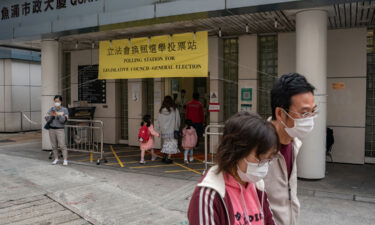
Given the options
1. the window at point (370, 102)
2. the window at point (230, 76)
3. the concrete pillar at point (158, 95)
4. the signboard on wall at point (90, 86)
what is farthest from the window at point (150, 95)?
the window at point (370, 102)

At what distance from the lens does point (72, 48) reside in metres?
13.1

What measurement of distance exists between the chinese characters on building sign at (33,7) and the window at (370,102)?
7359 mm

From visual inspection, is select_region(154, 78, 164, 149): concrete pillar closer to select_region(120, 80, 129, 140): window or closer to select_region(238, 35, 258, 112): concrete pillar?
select_region(120, 80, 129, 140): window

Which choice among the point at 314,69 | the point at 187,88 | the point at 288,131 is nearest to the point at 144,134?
the point at 187,88

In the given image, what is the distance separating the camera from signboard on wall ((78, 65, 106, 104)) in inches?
509

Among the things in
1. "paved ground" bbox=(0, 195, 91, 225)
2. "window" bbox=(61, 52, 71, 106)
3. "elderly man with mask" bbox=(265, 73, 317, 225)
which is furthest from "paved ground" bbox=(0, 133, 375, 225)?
"window" bbox=(61, 52, 71, 106)

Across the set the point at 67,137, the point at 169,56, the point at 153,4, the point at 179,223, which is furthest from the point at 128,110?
the point at 179,223

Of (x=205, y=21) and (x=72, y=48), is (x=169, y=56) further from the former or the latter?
(x=72, y=48)

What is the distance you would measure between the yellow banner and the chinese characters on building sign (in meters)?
1.44

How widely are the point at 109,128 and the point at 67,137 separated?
84.8 inches

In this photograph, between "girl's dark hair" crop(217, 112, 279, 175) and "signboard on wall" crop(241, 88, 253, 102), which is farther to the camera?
"signboard on wall" crop(241, 88, 253, 102)

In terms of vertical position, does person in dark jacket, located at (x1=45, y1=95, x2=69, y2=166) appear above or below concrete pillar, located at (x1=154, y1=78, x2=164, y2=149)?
below

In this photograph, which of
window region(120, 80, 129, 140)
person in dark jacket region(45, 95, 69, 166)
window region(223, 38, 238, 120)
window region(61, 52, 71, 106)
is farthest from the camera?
window region(61, 52, 71, 106)

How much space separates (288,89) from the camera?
2.31 meters
